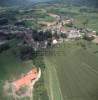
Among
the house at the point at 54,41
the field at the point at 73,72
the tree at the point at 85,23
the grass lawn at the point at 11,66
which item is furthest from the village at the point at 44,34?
the grass lawn at the point at 11,66

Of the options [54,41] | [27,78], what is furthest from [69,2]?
[27,78]

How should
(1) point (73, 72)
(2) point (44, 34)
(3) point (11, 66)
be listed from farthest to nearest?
(2) point (44, 34) → (3) point (11, 66) → (1) point (73, 72)

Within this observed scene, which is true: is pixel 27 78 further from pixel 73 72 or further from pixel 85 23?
pixel 85 23

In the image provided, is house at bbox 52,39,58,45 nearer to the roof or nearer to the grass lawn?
the grass lawn

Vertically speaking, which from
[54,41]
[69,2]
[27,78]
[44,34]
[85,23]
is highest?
[27,78]

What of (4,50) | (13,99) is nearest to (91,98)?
(13,99)

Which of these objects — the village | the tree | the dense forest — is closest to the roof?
the village

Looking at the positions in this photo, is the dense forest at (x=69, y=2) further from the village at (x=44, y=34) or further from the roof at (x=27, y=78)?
the roof at (x=27, y=78)

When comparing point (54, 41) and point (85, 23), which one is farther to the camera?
point (85, 23)
